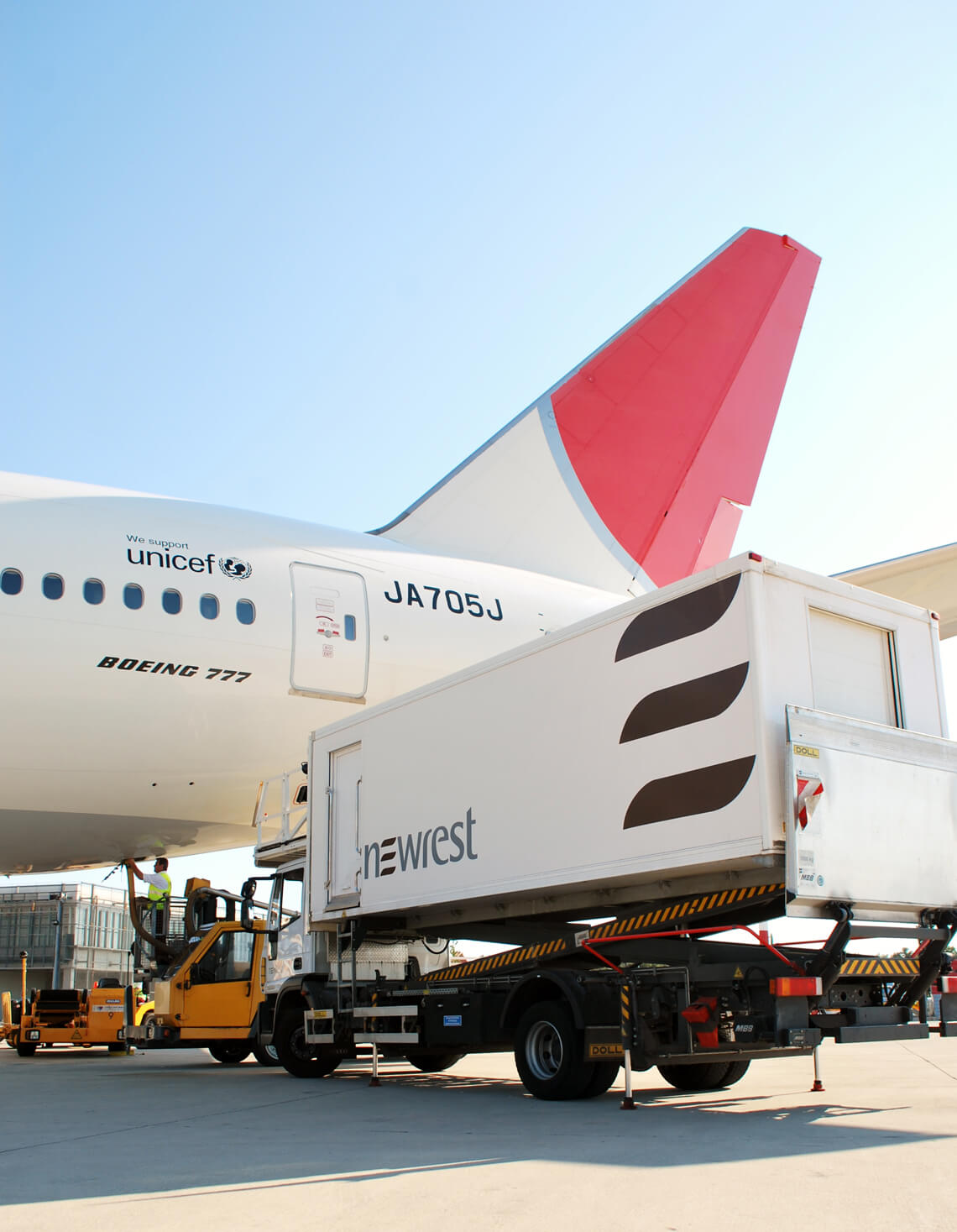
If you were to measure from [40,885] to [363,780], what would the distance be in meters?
25.4

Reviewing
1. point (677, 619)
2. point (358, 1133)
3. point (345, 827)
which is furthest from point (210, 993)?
point (677, 619)

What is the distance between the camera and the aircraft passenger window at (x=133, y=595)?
10.8 metres

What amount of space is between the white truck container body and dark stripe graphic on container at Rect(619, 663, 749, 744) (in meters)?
0.01

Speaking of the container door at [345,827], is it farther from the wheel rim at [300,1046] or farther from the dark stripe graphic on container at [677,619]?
the dark stripe graphic on container at [677,619]

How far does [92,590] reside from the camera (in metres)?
10.6

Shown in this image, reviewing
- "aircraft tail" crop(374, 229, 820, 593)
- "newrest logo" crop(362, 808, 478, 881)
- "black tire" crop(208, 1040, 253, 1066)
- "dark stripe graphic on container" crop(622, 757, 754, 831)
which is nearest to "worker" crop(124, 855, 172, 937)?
"black tire" crop(208, 1040, 253, 1066)

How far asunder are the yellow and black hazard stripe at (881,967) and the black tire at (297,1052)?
518 centimetres

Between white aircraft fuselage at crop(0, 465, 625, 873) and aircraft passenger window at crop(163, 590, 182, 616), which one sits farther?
aircraft passenger window at crop(163, 590, 182, 616)

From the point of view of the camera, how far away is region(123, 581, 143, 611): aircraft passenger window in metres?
10.8

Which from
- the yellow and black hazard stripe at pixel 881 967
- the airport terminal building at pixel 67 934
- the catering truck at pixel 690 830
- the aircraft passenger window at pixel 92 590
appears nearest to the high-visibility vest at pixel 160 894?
the aircraft passenger window at pixel 92 590

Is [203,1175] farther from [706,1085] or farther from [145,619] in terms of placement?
[145,619]

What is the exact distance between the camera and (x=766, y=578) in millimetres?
6496

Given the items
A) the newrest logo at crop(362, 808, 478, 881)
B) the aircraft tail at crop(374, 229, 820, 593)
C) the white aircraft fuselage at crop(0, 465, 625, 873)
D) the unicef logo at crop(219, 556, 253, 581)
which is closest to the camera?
the newrest logo at crop(362, 808, 478, 881)

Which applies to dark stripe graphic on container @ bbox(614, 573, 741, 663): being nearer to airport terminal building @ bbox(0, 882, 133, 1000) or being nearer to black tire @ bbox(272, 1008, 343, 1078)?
black tire @ bbox(272, 1008, 343, 1078)
